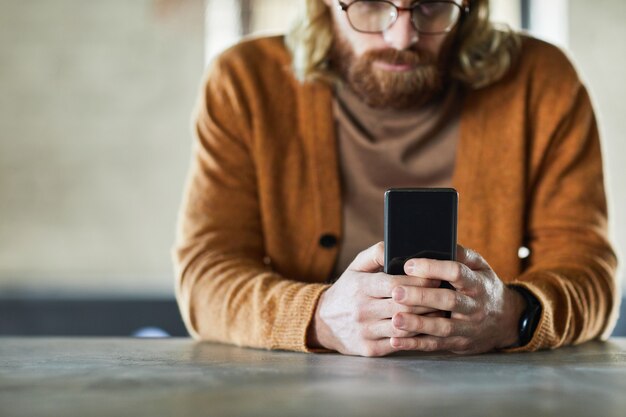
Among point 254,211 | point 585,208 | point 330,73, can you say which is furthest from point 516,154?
point 254,211

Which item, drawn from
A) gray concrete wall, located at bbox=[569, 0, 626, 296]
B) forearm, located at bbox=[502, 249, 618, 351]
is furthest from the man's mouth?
gray concrete wall, located at bbox=[569, 0, 626, 296]

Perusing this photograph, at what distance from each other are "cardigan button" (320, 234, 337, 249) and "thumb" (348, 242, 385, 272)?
15.9 inches

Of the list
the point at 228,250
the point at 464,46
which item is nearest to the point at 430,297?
the point at 228,250

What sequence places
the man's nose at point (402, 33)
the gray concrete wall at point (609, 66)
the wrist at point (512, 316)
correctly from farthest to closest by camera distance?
the gray concrete wall at point (609, 66), the man's nose at point (402, 33), the wrist at point (512, 316)

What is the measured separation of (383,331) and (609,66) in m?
3.27

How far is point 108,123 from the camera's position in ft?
13.0

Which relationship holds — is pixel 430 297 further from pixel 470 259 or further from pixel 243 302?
pixel 243 302

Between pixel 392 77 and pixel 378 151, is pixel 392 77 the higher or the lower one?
the higher one

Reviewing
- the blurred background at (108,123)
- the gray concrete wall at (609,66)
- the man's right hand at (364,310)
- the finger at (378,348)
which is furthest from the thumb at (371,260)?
the gray concrete wall at (609,66)

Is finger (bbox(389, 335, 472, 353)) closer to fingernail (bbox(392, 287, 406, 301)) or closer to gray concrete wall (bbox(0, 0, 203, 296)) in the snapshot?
fingernail (bbox(392, 287, 406, 301))

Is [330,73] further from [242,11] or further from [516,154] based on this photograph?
[242,11]

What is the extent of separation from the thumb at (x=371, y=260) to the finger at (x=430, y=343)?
0.35 ft

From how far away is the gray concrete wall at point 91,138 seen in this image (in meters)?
3.94

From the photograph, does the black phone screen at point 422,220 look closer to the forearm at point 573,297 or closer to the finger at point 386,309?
the finger at point 386,309
